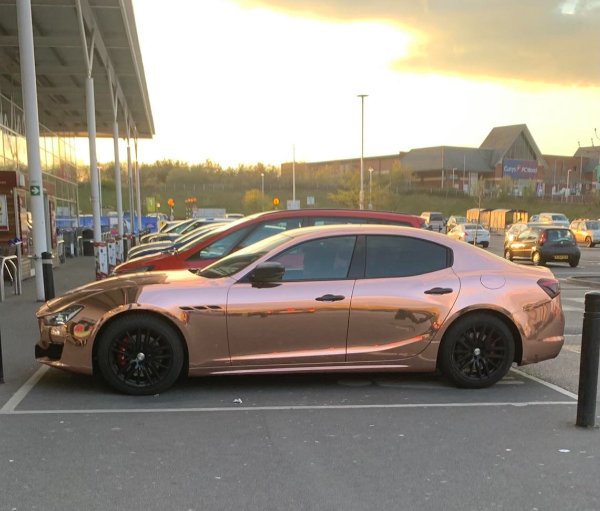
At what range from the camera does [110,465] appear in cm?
377

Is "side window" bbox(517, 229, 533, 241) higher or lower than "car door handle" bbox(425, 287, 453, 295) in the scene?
lower

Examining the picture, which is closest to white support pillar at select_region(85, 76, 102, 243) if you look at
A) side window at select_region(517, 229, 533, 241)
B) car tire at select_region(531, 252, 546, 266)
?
car tire at select_region(531, 252, 546, 266)

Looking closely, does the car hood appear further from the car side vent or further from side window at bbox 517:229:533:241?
side window at bbox 517:229:533:241

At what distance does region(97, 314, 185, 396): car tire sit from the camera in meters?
5.04

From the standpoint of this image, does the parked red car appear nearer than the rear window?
Yes

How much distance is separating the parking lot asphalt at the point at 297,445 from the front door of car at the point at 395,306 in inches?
17.1

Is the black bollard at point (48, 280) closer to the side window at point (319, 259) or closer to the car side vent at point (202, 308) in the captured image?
the car side vent at point (202, 308)

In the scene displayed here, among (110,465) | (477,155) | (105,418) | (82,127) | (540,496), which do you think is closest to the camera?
(540,496)

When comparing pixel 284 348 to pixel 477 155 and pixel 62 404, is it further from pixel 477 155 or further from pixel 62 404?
pixel 477 155

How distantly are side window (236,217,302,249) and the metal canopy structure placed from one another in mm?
9730

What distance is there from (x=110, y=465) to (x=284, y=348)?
1835mm

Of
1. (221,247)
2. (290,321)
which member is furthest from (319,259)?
(221,247)

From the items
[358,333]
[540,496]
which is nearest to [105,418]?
[358,333]

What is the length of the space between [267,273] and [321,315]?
1.98ft
